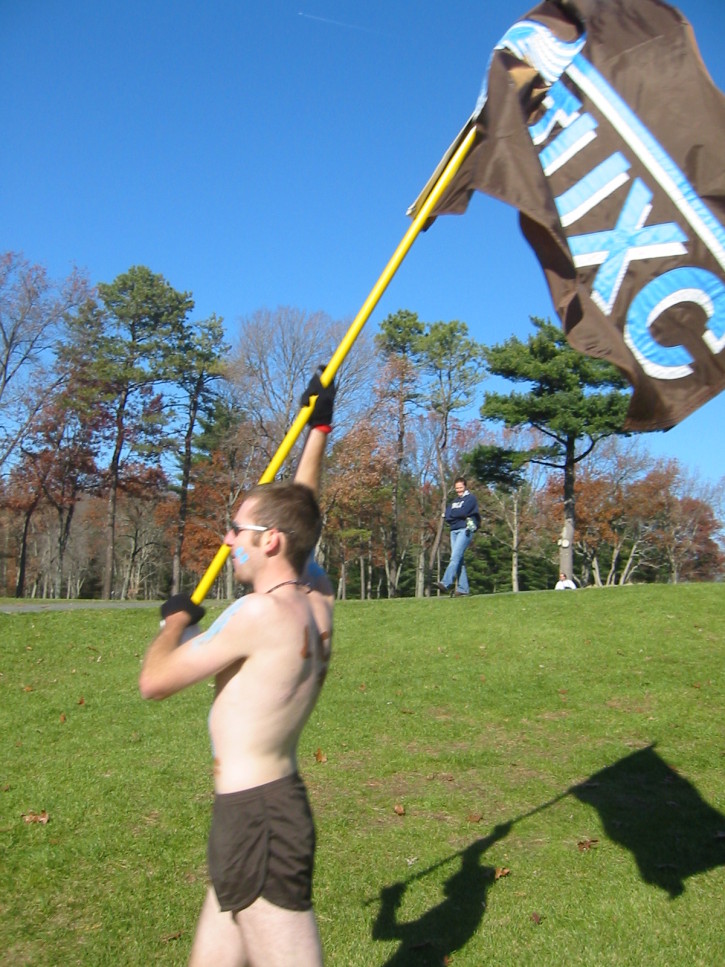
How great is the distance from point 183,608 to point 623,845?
13.6 feet

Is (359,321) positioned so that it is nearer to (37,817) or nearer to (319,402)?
(319,402)

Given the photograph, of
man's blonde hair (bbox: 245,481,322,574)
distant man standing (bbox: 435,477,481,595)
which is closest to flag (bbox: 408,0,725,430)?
man's blonde hair (bbox: 245,481,322,574)

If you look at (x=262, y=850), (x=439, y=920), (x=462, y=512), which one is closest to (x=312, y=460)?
(x=262, y=850)

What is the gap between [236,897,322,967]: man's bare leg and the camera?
2600 millimetres

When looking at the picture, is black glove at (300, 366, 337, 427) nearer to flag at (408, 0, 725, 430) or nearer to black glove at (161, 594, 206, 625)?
black glove at (161, 594, 206, 625)

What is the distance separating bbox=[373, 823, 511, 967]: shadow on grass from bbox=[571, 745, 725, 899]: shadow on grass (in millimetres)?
1037

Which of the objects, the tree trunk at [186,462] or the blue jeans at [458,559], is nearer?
the blue jeans at [458,559]

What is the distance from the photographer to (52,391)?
3438 centimetres

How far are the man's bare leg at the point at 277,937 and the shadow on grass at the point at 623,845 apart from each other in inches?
71.8

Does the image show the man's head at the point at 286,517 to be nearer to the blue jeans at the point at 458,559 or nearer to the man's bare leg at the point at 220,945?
the man's bare leg at the point at 220,945

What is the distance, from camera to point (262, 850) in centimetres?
263

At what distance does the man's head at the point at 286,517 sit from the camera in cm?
284

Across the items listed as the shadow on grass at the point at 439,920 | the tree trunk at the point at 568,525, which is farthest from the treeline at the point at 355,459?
the shadow on grass at the point at 439,920

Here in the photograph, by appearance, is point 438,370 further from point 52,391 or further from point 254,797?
point 254,797
